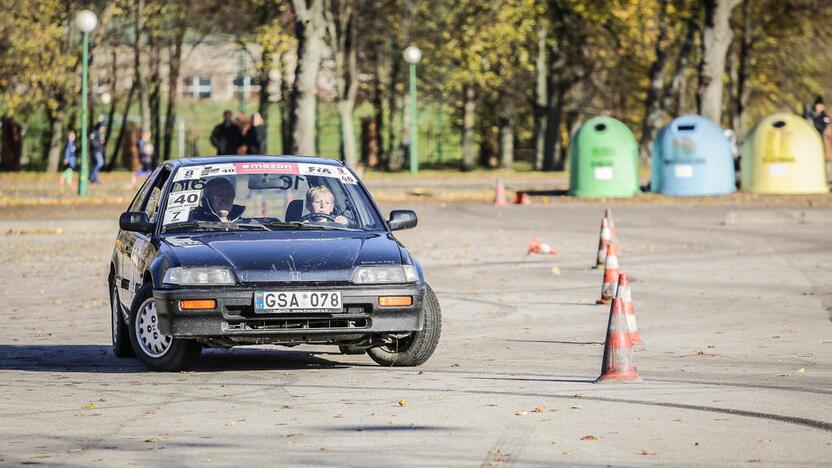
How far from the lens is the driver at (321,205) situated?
1167 cm

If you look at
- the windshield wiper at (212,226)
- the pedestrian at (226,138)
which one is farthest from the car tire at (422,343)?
the pedestrian at (226,138)

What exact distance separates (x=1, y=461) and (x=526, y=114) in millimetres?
63332

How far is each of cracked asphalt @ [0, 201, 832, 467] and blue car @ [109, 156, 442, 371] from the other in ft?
0.86

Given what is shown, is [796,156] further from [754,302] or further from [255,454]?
[255,454]

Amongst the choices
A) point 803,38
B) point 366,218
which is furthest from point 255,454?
point 803,38

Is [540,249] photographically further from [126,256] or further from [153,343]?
[153,343]

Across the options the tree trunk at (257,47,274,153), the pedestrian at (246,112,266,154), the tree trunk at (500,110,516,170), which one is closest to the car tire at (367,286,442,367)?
the pedestrian at (246,112,266,154)

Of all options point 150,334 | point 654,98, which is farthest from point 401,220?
point 654,98

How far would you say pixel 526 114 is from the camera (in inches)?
2768

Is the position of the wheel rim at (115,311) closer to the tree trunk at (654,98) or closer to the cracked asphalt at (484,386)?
the cracked asphalt at (484,386)

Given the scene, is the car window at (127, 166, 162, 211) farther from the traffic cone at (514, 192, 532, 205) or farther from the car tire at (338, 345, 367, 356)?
the traffic cone at (514, 192, 532, 205)

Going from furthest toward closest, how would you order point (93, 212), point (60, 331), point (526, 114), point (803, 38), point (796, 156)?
1. point (526, 114)
2. point (803, 38)
3. point (796, 156)
4. point (93, 212)
5. point (60, 331)

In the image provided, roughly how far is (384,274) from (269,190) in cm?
151

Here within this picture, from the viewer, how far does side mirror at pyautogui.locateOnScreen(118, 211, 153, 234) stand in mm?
11500
